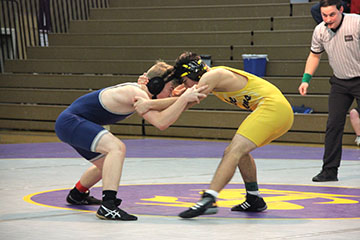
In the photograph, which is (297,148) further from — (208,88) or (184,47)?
(208,88)

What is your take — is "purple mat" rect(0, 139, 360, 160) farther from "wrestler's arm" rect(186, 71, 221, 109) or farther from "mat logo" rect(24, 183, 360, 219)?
"wrestler's arm" rect(186, 71, 221, 109)

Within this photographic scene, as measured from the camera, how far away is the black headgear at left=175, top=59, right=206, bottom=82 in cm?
392

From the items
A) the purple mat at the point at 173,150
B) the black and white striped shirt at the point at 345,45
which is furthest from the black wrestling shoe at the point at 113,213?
the purple mat at the point at 173,150

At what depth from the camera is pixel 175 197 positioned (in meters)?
4.55

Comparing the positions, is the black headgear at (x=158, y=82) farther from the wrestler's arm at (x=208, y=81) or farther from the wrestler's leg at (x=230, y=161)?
the wrestler's leg at (x=230, y=161)

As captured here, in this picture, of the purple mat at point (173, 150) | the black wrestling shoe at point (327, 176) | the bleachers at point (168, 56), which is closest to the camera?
the black wrestling shoe at point (327, 176)

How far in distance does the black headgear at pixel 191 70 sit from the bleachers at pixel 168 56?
5175 mm

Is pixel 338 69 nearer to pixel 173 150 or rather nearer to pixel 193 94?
pixel 193 94

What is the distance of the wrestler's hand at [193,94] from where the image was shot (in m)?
3.78

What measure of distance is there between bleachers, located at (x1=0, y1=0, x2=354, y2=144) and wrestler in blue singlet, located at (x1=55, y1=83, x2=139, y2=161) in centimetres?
522

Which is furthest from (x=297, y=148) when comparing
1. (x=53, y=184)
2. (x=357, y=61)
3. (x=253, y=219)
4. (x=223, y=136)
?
(x=253, y=219)

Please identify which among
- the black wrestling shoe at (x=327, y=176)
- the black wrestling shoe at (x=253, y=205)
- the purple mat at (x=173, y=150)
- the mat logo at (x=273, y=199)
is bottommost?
the purple mat at (x=173, y=150)

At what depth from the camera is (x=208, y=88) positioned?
3814 mm

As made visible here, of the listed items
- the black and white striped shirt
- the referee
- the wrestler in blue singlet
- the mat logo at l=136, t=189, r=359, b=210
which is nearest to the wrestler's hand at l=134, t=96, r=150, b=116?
the wrestler in blue singlet
